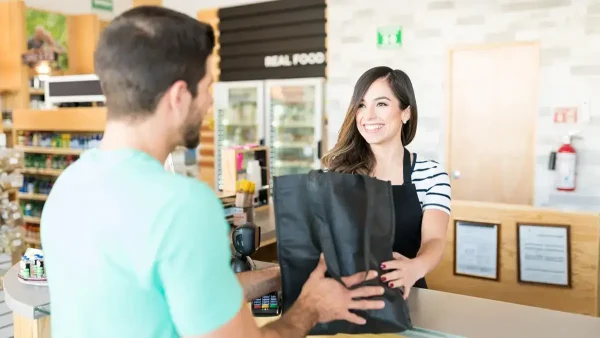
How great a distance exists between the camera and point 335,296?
4.31 feet

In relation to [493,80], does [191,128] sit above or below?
below

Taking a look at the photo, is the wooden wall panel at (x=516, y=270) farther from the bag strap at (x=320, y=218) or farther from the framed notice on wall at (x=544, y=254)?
the bag strap at (x=320, y=218)

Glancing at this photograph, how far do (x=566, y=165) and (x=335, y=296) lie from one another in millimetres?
3921

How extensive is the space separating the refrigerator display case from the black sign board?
18 cm

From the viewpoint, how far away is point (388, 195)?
1424 mm

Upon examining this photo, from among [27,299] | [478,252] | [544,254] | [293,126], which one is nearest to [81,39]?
[293,126]

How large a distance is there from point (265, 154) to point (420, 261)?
2.95m

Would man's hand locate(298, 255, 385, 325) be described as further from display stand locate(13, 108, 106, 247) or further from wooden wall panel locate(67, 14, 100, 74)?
wooden wall panel locate(67, 14, 100, 74)

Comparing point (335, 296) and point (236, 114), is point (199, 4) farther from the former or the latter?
point (335, 296)

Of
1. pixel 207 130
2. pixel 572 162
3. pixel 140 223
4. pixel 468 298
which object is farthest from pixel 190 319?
pixel 207 130

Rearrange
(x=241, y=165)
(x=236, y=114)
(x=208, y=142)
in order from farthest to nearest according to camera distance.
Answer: (x=208, y=142), (x=236, y=114), (x=241, y=165)

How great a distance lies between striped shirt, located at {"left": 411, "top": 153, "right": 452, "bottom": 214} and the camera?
6.92 ft

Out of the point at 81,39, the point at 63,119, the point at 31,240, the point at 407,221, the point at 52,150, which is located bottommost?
the point at 31,240

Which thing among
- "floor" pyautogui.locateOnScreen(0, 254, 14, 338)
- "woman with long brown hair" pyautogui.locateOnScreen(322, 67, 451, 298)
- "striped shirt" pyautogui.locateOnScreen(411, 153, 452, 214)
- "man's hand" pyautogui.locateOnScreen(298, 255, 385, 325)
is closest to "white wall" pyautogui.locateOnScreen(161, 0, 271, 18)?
"floor" pyautogui.locateOnScreen(0, 254, 14, 338)
